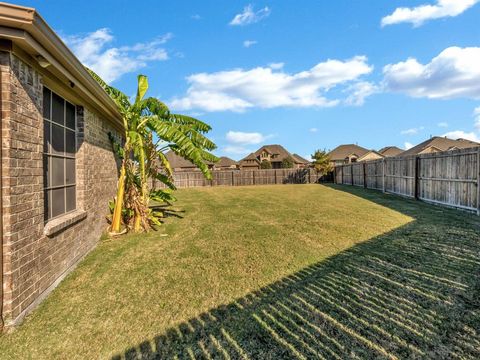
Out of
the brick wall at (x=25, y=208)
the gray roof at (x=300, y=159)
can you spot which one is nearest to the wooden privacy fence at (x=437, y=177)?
the brick wall at (x=25, y=208)

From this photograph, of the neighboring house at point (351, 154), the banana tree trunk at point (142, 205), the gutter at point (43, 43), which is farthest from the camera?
the neighboring house at point (351, 154)

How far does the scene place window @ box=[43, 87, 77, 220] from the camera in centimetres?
413

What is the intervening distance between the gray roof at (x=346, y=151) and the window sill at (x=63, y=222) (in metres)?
42.2

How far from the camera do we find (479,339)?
253 centimetres

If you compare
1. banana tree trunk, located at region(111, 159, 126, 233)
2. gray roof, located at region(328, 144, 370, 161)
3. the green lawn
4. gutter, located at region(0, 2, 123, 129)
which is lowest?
the green lawn

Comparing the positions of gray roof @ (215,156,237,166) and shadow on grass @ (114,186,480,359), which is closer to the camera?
shadow on grass @ (114,186,480,359)

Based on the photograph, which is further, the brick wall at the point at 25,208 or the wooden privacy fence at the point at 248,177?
the wooden privacy fence at the point at 248,177

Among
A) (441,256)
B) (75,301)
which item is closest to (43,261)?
(75,301)

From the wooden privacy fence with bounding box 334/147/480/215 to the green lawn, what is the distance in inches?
129

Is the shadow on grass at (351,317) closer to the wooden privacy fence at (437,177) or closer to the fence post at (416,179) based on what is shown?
the wooden privacy fence at (437,177)

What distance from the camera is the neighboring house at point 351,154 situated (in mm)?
41781

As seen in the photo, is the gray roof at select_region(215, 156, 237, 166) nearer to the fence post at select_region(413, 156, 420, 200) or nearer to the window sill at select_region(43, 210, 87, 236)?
the fence post at select_region(413, 156, 420, 200)

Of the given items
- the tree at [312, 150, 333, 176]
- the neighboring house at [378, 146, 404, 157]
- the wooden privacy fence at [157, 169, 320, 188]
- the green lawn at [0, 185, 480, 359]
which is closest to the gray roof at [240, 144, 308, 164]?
the neighboring house at [378, 146, 404, 157]

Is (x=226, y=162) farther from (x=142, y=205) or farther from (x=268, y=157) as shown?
(x=142, y=205)
